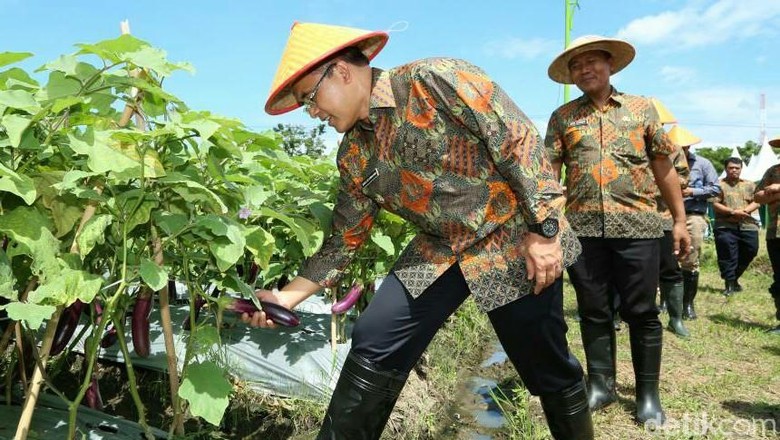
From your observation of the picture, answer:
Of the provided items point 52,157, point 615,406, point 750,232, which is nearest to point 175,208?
point 52,157

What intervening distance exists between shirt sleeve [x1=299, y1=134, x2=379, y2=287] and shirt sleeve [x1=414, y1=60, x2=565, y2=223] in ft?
1.68

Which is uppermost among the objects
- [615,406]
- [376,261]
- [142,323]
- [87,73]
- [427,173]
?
[87,73]

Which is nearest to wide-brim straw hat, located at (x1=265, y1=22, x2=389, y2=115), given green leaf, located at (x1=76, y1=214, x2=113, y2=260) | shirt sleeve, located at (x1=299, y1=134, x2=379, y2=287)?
shirt sleeve, located at (x1=299, y1=134, x2=379, y2=287)

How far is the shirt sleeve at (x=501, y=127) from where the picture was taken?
6.21ft

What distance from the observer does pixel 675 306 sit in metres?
5.53

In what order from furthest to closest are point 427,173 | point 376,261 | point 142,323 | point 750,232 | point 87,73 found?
point 750,232 → point 376,261 → point 142,323 → point 427,173 → point 87,73

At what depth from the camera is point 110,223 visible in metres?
1.93

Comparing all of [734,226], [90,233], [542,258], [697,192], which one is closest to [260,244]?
[90,233]

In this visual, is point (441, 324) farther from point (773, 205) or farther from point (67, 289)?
point (773, 205)

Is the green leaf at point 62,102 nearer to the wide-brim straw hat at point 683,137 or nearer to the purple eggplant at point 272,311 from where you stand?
the purple eggplant at point 272,311

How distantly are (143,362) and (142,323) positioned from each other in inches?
35.7

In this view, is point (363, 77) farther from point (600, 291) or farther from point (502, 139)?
point (600, 291)

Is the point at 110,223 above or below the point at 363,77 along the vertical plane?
below

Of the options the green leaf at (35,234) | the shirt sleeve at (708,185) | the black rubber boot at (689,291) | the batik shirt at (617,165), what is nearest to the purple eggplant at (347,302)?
the batik shirt at (617,165)
